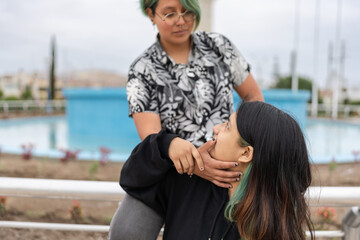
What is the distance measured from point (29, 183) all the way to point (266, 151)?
103cm

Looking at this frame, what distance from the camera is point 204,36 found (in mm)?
1747

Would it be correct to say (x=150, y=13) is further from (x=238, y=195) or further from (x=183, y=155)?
(x=238, y=195)

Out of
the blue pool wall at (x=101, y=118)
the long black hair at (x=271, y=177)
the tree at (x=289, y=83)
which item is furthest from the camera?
the tree at (x=289, y=83)

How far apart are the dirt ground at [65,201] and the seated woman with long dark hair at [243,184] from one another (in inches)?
23.7

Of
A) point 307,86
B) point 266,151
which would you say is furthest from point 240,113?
point 307,86

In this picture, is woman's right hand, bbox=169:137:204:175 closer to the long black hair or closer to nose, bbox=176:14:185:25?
the long black hair

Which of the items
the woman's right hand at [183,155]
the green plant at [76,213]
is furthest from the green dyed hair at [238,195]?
the green plant at [76,213]

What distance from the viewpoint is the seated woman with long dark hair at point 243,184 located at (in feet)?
3.84

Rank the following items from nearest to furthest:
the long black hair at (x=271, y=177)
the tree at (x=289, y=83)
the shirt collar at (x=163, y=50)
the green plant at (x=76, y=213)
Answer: the long black hair at (x=271, y=177) → the shirt collar at (x=163, y=50) → the green plant at (x=76, y=213) → the tree at (x=289, y=83)

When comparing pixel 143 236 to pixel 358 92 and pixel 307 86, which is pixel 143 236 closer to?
pixel 307 86

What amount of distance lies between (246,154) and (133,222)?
0.46 meters

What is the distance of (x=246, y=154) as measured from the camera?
122cm

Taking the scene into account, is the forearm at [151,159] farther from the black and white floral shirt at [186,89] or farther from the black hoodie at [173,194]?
the black and white floral shirt at [186,89]

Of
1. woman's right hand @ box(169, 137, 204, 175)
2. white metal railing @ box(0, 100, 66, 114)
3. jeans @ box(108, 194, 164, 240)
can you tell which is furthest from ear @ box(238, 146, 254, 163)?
white metal railing @ box(0, 100, 66, 114)
